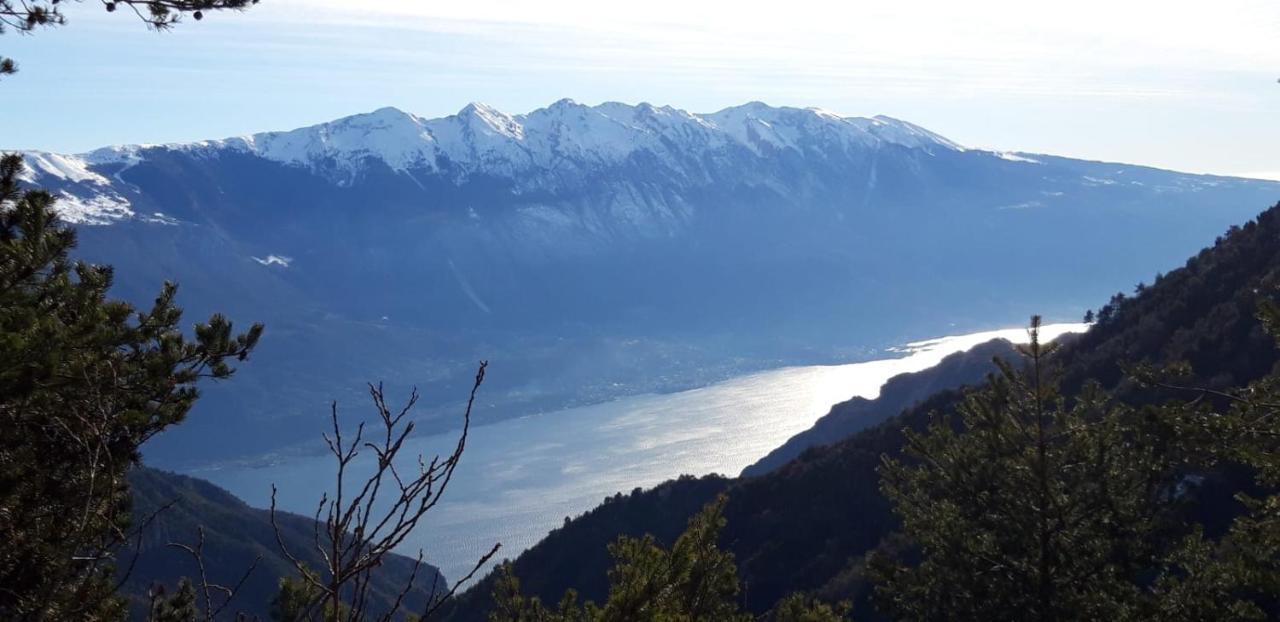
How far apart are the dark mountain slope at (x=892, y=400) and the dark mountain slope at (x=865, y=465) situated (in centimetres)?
1295

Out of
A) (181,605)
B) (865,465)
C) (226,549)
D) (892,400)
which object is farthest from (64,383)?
(892,400)

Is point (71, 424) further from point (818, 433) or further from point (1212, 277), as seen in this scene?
point (818, 433)

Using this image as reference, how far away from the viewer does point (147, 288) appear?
18125 cm

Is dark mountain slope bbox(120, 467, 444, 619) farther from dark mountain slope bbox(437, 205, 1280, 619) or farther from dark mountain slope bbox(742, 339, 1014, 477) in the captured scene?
dark mountain slope bbox(742, 339, 1014, 477)

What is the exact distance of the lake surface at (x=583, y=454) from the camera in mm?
57844

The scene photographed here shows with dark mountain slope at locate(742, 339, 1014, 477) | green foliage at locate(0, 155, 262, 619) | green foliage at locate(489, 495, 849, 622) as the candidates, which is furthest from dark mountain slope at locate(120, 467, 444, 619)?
green foliage at locate(489, 495, 849, 622)

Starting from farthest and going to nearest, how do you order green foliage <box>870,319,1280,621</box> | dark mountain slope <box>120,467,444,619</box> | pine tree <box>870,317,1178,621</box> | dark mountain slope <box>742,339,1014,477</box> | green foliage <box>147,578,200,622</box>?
dark mountain slope <box>742,339,1014,477</box>
dark mountain slope <box>120,467,444,619</box>
pine tree <box>870,317,1178,621</box>
green foliage <box>870,319,1280,621</box>
green foliage <box>147,578,200,622</box>

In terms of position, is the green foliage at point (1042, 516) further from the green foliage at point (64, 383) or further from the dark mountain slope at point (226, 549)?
the dark mountain slope at point (226, 549)

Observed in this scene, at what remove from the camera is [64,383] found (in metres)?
5.11

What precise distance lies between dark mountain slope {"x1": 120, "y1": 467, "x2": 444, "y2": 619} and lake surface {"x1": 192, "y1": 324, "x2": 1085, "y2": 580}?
17.5ft

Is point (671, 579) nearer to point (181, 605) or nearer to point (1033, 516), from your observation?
point (181, 605)

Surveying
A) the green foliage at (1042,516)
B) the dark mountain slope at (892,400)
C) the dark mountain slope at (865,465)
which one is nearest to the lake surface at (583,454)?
the dark mountain slope at (892,400)

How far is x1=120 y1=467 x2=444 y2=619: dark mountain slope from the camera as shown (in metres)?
42.4

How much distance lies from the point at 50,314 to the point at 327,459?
92.9 meters
